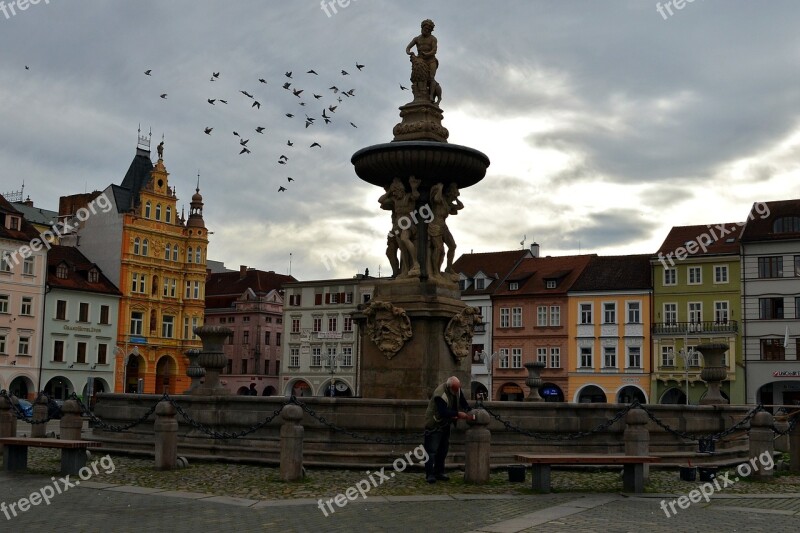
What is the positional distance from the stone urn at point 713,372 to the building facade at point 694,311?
116 feet

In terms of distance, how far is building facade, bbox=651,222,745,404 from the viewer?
58469mm

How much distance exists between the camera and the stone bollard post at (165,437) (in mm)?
15242

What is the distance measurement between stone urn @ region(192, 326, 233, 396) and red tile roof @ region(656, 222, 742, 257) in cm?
4555

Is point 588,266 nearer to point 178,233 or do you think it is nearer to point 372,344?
point 178,233

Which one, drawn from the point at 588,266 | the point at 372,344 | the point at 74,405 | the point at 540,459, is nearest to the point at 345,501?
the point at 540,459

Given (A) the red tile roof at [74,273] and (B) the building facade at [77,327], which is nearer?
(B) the building facade at [77,327]

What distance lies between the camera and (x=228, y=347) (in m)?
85.0

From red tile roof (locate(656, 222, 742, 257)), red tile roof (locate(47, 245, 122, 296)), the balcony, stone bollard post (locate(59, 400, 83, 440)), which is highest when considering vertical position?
red tile roof (locate(656, 222, 742, 257))

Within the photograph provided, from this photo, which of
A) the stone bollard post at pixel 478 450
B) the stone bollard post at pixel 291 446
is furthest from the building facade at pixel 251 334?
the stone bollard post at pixel 478 450

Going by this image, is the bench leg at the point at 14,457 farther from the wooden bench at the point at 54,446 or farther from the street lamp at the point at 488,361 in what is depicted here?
the street lamp at the point at 488,361

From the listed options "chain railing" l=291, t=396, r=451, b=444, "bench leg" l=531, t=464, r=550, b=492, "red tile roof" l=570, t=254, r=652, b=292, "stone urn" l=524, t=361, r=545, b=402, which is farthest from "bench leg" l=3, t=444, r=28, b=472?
"red tile roof" l=570, t=254, r=652, b=292

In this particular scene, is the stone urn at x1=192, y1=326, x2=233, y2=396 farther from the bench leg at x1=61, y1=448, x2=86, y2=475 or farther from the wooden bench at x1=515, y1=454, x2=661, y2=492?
the wooden bench at x1=515, y1=454, x2=661, y2=492

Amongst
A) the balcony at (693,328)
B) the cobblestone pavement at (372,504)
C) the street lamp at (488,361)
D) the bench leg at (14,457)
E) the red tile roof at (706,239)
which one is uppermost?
the red tile roof at (706,239)

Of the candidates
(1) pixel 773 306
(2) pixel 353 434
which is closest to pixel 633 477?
(2) pixel 353 434
